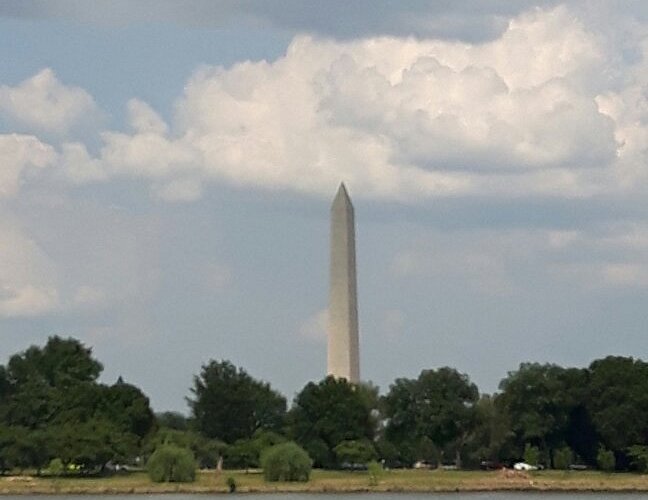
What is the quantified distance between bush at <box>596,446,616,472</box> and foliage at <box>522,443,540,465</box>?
12.4 ft

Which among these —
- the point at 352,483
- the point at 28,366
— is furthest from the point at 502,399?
Result: the point at 28,366

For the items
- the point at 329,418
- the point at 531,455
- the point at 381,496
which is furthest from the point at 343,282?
the point at 381,496

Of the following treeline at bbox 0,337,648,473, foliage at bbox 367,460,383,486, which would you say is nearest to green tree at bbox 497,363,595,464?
treeline at bbox 0,337,648,473

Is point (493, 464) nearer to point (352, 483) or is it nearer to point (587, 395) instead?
point (587, 395)

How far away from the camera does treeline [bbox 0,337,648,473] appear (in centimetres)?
10762

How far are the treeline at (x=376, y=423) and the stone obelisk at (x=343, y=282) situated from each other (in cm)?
298

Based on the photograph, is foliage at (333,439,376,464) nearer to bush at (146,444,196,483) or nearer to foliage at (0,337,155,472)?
foliage at (0,337,155,472)

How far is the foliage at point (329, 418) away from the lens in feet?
370

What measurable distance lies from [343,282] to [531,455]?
15802mm

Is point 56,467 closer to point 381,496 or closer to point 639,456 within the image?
point 381,496

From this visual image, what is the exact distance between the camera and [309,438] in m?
114

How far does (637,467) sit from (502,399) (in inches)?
390

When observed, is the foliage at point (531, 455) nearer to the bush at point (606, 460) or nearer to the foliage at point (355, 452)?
the bush at point (606, 460)

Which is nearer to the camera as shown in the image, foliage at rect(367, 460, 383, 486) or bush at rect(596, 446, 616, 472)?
foliage at rect(367, 460, 383, 486)
